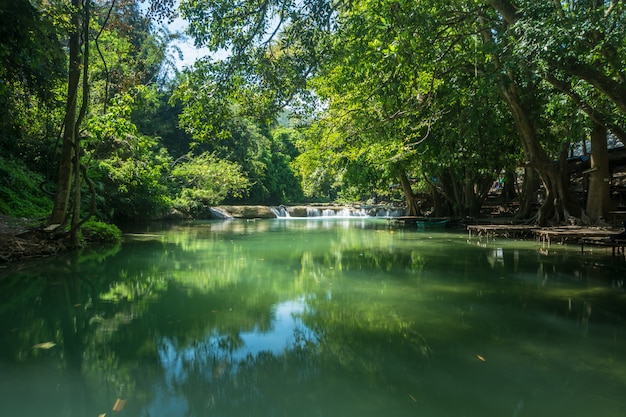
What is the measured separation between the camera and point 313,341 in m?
4.51

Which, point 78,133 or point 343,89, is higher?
point 343,89

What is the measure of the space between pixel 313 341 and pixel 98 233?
11.3m

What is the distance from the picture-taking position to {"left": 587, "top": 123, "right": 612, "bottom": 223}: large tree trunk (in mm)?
14617

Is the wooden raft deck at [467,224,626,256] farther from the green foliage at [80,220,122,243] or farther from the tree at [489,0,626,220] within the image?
the green foliage at [80,220,122,243]

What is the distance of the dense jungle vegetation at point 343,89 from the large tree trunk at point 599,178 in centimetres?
4

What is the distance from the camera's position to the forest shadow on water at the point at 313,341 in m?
3.15

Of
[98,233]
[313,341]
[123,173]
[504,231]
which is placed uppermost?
[123,173]

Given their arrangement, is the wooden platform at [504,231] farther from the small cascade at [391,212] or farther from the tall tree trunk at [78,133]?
the small cascade at [391,212]

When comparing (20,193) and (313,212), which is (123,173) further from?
(313,212)

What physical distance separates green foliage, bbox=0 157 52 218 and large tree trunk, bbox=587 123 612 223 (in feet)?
57.6

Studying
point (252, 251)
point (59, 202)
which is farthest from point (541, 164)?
point (59, 202)

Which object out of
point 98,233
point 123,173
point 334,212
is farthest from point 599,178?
point 334,212

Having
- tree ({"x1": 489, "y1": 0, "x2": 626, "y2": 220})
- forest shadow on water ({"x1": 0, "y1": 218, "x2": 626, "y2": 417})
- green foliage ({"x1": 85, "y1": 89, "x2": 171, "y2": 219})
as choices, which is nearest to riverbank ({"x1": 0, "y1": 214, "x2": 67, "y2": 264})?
forest shadow on water ({"x1": 0, "y1": 218, "x2": 626, "y2": 417})

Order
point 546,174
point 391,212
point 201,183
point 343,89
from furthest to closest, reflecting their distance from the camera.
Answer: point 391,212, point 201,183, point 546,174, point 343,89
